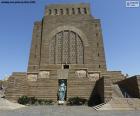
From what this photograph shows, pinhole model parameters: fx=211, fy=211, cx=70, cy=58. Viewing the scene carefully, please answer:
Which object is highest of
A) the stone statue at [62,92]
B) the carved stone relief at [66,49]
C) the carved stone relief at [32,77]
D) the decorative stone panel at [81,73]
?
the carved stone relief at [66,49]

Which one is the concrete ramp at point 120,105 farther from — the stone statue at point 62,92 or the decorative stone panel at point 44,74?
the decorative stone panel at point 44,74

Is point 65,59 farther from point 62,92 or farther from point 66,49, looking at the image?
point 62,92

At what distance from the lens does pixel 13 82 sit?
30.2 m

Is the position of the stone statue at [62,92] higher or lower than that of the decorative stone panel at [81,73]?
lower

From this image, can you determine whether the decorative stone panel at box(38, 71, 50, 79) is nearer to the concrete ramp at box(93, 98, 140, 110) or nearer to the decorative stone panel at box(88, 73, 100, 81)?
the decorative stone panel at box(88, 73, 100, 81)

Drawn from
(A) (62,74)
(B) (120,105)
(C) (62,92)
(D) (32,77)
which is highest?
(A) (62,74)

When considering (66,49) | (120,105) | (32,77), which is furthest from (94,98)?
(66,49)

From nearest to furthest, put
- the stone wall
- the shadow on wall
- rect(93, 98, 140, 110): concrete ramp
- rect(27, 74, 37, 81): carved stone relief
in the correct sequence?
rect(93, 98, 140, 110): concrete ramp < the stone wall < the shadow on wall < rect(27, 74, 37, 81): carved stone relief

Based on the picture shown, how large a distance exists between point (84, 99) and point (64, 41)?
13826mm

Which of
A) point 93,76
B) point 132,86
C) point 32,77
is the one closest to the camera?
point 132,86

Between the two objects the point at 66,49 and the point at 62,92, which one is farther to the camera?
the point at 66,49

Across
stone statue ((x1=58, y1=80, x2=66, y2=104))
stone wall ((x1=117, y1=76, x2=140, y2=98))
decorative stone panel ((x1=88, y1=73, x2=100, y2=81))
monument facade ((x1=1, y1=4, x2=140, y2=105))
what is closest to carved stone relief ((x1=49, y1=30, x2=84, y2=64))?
monument facade ((x1=1, y1=4, x2=140, y2=105))

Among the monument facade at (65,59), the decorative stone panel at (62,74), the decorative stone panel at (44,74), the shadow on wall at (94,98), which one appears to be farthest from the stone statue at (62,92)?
the shadow on wall at (94,98)

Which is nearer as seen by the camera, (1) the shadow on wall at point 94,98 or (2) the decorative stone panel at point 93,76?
(1) the shadow on wall at point 94,98
